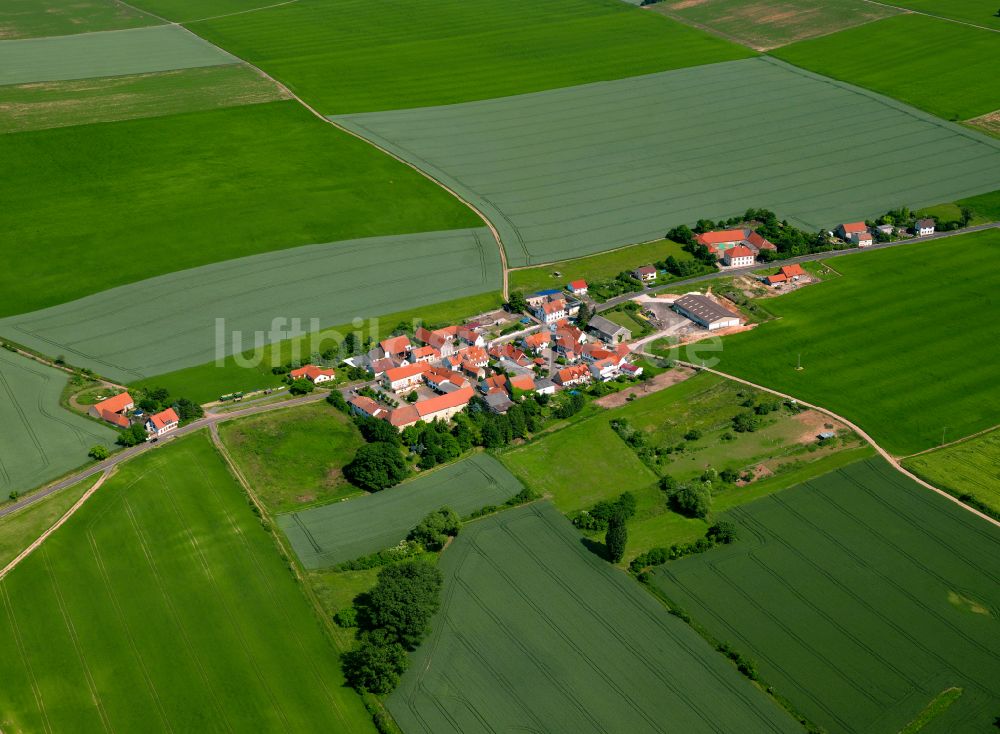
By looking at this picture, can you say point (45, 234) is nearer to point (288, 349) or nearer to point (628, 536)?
point (288, 349)

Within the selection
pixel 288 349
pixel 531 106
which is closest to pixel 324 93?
pixel 531 106

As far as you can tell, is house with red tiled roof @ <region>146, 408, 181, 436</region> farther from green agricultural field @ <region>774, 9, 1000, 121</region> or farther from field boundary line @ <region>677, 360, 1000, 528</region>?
green agricultural field @ <region>774, 9, 1000, 121</region>

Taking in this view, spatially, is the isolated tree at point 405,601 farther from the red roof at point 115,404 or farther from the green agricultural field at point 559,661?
the red roof at point 115,404

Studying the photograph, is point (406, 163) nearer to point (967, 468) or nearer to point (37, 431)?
point (37, 431)

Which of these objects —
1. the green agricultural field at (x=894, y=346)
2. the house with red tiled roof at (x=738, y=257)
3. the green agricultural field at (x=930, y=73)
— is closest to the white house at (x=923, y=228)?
the green agricultural field at (x=894, y=346)

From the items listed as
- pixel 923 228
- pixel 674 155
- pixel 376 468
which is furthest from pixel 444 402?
pixel 674 155

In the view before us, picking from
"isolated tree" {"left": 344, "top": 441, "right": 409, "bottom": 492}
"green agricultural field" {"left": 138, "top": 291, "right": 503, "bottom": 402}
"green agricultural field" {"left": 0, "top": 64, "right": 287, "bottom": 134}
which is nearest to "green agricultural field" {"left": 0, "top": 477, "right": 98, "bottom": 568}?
"green agricultural field" {"left": 138, "top": 291, "right": 503, "bottom": 402}
